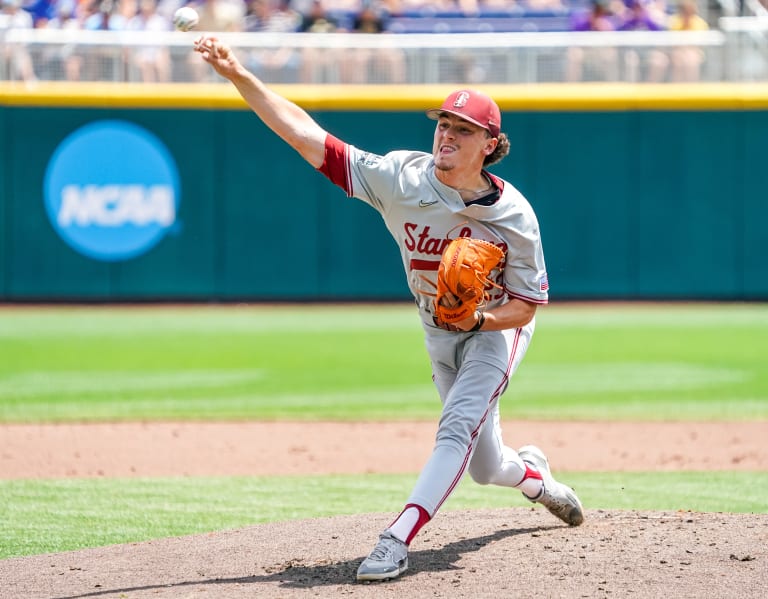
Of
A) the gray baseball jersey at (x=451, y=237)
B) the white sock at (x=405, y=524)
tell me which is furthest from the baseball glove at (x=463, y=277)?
the white sock at (x=405, y=524)

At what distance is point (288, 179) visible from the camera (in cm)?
1770

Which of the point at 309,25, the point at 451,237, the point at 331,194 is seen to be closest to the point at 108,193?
the point at 331,194

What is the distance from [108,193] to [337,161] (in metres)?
13.3

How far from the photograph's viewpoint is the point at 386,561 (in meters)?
4.36

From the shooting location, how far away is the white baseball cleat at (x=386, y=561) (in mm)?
4328

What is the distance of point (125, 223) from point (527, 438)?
1033cm

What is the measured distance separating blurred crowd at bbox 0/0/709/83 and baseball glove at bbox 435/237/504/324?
12762 mm

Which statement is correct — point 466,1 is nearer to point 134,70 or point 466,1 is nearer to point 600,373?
point 134,70

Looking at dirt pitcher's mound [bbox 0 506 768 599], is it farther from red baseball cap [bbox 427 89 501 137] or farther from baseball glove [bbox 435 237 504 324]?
red baseball cap [bbox 427 89 501 137]

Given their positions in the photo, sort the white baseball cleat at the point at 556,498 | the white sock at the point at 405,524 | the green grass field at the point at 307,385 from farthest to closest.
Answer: the green grass field at the point at 307,385
the white baseball cleat at the point at 556,498
the white sock at the point at 405,524

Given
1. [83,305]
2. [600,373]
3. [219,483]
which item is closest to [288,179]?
[83,305]

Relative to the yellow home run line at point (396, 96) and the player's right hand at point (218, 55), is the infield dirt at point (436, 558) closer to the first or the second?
the player's right hand at point (218, 55)

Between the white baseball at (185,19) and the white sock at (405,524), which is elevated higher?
the white baseball at (185,19)

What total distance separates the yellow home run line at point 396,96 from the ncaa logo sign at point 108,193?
0.51 metres
